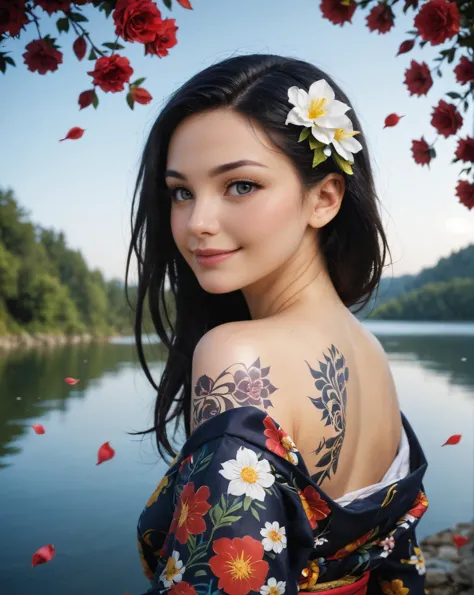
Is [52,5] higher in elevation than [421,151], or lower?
higher

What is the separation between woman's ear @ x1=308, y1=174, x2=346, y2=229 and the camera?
4.81 feet

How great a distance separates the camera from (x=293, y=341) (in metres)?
1.26

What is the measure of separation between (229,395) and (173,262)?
660 mm

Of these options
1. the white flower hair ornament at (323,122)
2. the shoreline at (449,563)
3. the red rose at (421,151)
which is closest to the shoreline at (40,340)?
the shoreline at (449,563)

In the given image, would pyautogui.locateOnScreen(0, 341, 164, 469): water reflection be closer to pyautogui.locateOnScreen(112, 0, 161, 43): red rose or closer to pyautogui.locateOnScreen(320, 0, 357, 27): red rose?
pyautogui.locateOnScreen(112, 0, 161, 43): red rose

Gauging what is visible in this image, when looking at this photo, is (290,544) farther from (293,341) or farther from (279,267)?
(279,267)

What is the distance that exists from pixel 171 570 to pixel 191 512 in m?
0.10

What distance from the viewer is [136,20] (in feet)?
6.25

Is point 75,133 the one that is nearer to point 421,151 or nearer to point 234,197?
point 234,197

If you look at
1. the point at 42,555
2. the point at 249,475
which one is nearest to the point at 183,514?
the point at 249,475

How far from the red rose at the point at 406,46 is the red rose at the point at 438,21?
343 millimetres

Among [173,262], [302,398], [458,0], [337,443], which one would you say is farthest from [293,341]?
[458,0]

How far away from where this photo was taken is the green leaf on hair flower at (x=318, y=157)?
143 cm

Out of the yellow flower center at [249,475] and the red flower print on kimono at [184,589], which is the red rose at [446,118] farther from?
the red flower print on kimono at [184,589]
